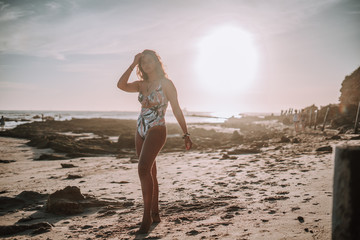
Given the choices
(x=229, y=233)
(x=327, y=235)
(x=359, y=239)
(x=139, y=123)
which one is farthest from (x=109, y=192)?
(x=359, y=239)

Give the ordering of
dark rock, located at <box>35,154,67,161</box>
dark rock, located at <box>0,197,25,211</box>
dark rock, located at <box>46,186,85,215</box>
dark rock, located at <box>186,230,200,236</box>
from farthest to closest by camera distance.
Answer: dark rock, located at <box>35,154,67,161</box>
dark rock, located at <box>0,197,25,211</box>
dark rock, located at <box>46,186,85,215</box>
dark rock, located at <box>186,230,200,236</box>

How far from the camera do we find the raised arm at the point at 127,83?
11.2ft

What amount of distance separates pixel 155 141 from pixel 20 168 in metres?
6.87

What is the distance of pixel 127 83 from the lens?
11.5 ft

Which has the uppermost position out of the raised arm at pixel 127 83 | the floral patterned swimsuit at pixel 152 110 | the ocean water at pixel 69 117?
the raised arm at pixel 127 83

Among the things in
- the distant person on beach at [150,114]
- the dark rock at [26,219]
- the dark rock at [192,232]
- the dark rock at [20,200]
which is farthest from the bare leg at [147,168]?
the dark rock at [20,200]

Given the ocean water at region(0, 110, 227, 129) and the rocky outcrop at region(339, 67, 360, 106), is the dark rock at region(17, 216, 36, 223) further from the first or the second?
the ocean water at region(0, 110, 227, 129)

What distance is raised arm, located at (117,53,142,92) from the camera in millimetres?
3420

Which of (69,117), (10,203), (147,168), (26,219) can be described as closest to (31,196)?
(10,203)

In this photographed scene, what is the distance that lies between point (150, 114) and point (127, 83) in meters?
0.63

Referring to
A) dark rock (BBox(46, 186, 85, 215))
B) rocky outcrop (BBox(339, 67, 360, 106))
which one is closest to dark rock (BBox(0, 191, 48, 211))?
dark rock (BBox(46, 186, 85, 215))

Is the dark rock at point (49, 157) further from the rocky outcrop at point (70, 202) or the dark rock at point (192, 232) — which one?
the dark rock at point (192, 232)

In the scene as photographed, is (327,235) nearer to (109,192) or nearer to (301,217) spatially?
(301,217)

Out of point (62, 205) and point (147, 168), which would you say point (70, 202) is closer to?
point (62, 205)
